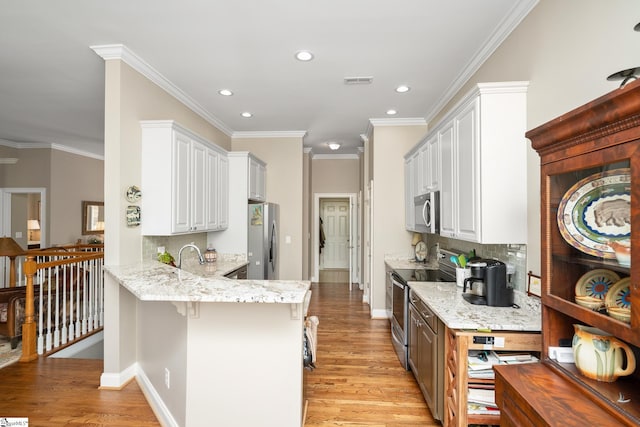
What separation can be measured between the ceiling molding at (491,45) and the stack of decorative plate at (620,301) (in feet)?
6.36

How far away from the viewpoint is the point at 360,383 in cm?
281

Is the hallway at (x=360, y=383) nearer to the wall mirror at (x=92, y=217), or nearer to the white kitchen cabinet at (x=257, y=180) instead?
the white kitchen cabinet at (x=257, y=180)

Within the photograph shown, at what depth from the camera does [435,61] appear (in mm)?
2943

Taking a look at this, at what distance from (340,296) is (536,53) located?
4769 millimetres

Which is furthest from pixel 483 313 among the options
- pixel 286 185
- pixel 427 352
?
pixel 286 185

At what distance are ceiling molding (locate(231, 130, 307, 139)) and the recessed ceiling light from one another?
2452mm

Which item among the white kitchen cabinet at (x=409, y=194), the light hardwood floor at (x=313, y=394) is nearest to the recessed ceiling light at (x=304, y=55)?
the white kitchen cabinet at (x=409, y=194)

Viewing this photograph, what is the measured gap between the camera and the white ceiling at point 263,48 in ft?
7.32

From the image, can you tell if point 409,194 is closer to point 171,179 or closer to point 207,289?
point 171,179

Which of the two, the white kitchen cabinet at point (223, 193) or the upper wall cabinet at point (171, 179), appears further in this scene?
the white kitchen cabinet at point (223, 193)

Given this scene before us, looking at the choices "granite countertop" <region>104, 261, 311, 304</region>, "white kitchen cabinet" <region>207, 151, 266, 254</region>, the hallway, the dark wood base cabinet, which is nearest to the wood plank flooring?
"granite countertop" <region>104, 261, 311, 304</region>

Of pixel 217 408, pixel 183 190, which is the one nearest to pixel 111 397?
pixel 217 408

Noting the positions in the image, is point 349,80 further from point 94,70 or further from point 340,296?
point 340,296

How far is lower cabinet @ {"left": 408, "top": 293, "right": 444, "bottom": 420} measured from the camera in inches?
83.1
